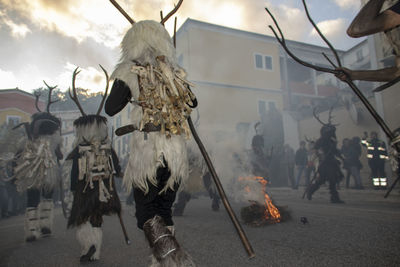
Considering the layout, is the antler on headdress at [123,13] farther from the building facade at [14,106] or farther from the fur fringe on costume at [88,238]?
the building facade at [14,106]

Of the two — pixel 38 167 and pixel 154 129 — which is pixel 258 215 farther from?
pixel 38 167

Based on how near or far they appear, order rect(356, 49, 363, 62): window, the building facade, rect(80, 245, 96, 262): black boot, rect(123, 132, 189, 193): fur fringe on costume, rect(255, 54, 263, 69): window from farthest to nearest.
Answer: rect(356, 49, 363, 62): window → rect(255, 54, 263, 69): window → the building facade → rect(80, 245, 96, 262): black boot → rect(123, 132, 189, 193): fur fringe on costume

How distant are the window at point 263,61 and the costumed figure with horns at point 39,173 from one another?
19511mm

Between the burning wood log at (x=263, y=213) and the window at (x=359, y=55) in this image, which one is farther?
the window at (x=359, y=55)

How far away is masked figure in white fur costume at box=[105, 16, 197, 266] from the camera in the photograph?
2.19 metres

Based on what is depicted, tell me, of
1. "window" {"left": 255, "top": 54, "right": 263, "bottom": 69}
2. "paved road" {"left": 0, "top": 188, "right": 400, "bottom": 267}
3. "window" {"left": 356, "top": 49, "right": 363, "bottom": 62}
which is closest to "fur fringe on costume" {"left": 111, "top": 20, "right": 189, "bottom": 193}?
"paved road" {"left": 0, "top": 188, "right": 400, "bottom": 267}

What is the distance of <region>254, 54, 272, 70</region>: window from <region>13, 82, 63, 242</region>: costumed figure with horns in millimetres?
19511

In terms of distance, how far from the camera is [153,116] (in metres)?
2.29

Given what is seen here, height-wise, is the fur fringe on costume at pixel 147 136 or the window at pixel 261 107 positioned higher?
the window at pixel 261 107

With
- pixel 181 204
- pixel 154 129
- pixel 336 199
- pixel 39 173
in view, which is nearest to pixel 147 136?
pixel 154 129

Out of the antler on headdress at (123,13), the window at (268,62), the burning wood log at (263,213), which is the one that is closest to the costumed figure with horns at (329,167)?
the burning wood log at (263,213)

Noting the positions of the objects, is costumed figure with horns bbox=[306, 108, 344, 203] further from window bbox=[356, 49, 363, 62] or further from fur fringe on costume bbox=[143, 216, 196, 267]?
window bbox=[356, 49, 363, 62]

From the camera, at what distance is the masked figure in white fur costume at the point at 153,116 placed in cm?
219

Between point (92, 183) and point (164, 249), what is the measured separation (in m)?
2.17
